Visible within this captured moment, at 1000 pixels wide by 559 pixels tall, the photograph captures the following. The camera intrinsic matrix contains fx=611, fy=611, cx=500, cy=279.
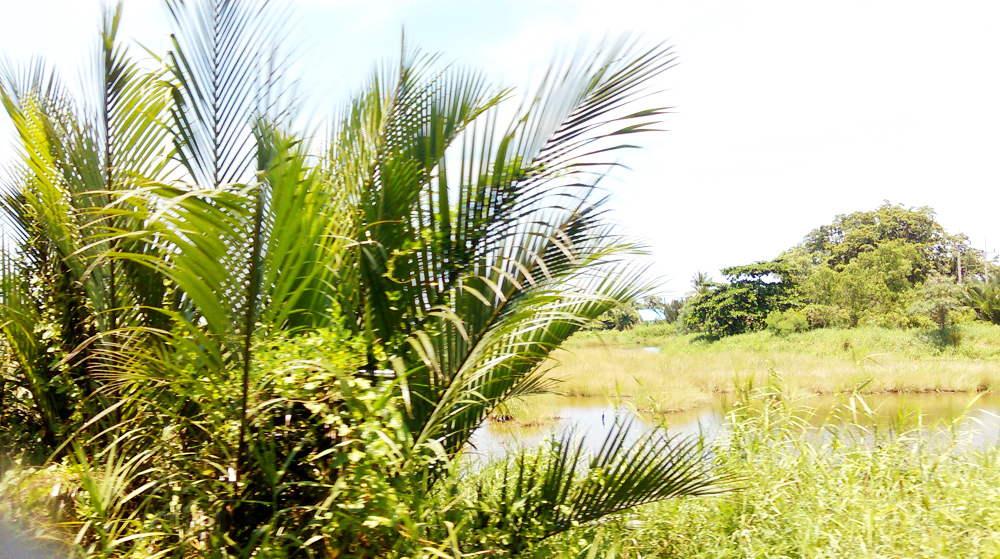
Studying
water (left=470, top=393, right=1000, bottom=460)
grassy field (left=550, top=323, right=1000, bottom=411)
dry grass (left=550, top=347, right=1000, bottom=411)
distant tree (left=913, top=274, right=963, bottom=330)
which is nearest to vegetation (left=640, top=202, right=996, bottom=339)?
distant tree (left=913, top=274, right=963, bottom=330)

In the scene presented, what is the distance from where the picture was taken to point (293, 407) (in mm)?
1810

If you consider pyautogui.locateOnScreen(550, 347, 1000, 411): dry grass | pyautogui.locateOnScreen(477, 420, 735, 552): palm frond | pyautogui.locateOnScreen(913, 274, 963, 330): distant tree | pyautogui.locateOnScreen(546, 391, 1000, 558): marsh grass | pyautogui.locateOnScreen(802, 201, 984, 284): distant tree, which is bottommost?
pyautogui.locateOnScreen(550, 347, 1000, 411): dry grass

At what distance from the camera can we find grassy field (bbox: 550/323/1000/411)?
45.5ft

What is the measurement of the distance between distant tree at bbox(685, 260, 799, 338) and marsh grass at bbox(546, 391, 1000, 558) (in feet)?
88.0

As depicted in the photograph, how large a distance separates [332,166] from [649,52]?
123 centimetres

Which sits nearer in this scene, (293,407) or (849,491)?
(293,407)

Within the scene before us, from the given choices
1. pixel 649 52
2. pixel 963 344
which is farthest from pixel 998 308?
pixel 649 52

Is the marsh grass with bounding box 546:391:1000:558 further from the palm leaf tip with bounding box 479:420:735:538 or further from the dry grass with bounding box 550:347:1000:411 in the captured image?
the dry grass with bounding box 550:347:1000:411

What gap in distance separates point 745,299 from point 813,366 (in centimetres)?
1360

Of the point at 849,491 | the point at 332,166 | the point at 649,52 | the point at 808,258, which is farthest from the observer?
the point at 808,258

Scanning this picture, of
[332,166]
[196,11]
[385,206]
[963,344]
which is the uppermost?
[196,11]

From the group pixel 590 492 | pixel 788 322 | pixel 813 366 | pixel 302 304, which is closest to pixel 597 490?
pixel 590 492

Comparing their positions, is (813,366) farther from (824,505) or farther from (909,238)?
(909,238)

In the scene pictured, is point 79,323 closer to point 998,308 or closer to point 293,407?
point 293,407
